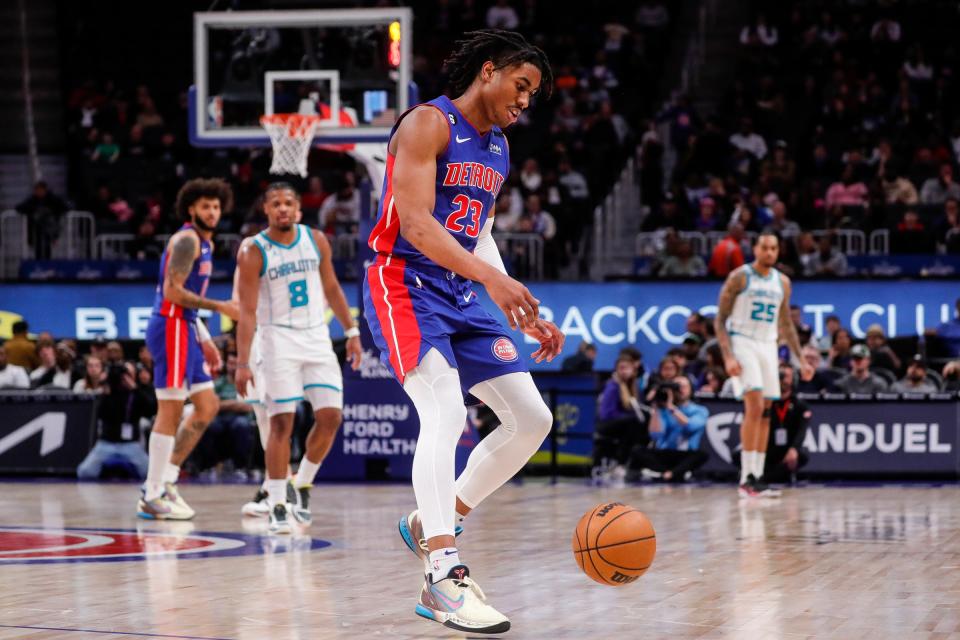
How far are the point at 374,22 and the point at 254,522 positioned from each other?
6095 millimetres

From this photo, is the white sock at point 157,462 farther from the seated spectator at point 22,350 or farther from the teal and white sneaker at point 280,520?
the seated spectator at point 22,350

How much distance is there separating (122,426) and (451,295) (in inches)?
393

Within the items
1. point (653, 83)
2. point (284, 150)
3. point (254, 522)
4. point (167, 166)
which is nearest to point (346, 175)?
point (167, 166)

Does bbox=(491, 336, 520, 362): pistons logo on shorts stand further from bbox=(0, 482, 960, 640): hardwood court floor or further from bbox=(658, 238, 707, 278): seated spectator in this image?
bbox=(658, 238, 707, 278): seated spectator

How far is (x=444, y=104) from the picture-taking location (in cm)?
568

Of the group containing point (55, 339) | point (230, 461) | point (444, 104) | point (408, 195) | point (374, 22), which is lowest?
point (230, 461)

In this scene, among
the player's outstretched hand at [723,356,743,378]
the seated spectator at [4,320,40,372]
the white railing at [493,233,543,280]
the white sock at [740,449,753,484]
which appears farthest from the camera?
the white railing at [493,233,543,280]

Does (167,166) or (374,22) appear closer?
(374,22)

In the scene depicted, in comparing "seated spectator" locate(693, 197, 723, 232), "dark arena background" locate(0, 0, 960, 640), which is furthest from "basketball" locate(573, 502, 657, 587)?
"seated spectator" locate(693, 197, 723, 232)

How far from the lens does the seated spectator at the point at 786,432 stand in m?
14.1

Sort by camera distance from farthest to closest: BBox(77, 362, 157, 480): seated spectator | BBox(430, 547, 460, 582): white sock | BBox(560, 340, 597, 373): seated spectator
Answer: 1. BBox(560, 340, 597, 373): seated spectator
2. BBox(77, 362, 157, 480): seated spectator
3. BBox(430, 547, 460, 582): white sock

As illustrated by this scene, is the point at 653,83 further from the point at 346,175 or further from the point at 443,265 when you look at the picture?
the point at 443,265

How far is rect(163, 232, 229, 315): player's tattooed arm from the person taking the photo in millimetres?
10148

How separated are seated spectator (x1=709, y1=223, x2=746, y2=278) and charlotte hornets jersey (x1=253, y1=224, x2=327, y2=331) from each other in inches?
357
